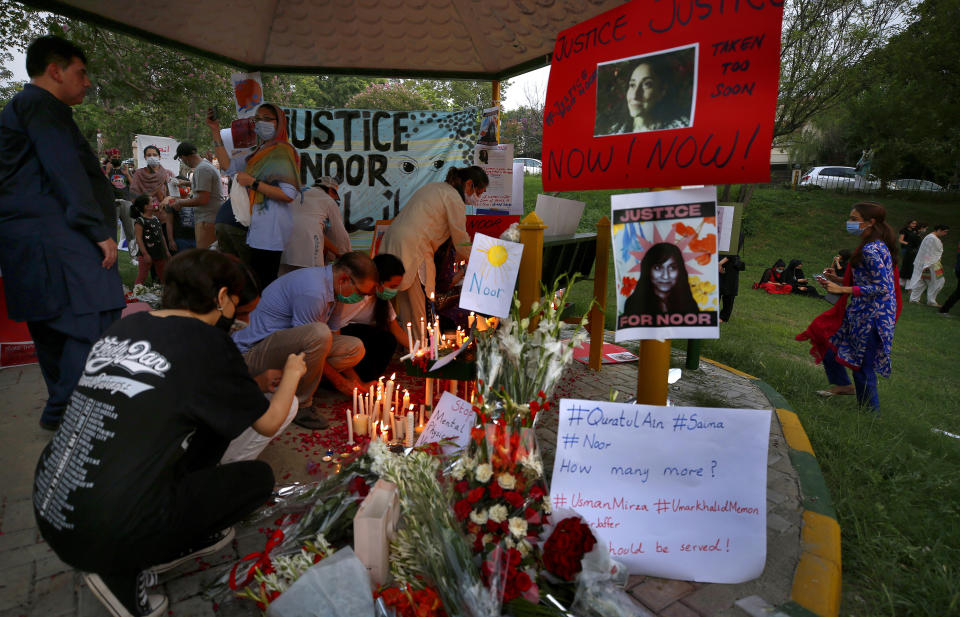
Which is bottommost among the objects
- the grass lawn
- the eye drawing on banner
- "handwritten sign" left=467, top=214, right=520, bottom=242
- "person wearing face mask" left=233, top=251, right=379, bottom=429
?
the grass lawn

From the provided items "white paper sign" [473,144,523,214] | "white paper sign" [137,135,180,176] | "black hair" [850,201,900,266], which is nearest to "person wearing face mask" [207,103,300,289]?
"white paper sign" [473,144,523,214]

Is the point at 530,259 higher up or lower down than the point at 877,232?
lower down

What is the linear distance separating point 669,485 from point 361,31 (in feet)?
18.0

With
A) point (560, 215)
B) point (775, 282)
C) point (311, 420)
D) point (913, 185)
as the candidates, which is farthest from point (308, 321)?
point (913, 185)

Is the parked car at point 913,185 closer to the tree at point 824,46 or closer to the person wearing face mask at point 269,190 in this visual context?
the tree at point 824,46

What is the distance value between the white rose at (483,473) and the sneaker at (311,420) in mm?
2023

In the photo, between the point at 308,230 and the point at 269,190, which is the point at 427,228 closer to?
the point at 308,230

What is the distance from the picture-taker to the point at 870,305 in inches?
178

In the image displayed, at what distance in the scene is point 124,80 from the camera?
9.55 metres

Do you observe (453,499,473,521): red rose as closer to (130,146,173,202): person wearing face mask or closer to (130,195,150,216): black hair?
(130,195,150,216): black hair

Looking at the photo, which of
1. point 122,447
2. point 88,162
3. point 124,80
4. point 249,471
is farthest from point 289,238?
point 124,80

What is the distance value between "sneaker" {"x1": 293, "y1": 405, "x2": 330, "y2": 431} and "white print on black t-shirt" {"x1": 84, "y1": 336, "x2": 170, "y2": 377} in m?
1.89

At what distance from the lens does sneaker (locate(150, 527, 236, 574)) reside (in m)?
2.24

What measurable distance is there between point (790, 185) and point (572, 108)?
92.5 feet
